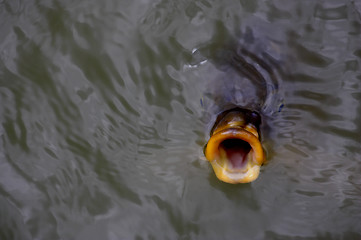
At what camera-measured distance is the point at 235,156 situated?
2361mm

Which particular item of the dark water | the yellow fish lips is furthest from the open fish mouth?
the dark water

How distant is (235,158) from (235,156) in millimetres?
Result: 10

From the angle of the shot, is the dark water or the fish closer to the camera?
the fish

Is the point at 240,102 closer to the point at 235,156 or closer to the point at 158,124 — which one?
the point at 235,156

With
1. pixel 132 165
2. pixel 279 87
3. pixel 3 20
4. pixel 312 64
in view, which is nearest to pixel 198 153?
pixel 132 165

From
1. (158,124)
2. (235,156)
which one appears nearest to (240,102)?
(235,156)

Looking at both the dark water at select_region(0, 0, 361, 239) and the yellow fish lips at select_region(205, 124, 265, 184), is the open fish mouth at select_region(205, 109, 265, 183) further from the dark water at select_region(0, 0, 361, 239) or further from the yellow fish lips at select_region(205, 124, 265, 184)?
the dark water at select_region(0, 0, 361, 239)

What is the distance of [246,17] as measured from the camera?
125 inches

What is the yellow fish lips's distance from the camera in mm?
2277

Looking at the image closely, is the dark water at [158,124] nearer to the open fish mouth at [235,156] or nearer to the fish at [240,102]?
the fish at [240,102]

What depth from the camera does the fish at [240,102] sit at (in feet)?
7.53

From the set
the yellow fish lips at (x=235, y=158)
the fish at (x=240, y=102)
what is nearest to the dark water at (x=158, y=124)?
the fish at (x=240, y=102)

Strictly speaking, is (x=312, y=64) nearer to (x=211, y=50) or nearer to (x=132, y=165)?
(x=211, y=50)

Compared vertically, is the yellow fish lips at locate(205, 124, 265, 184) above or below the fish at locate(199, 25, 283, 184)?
below
